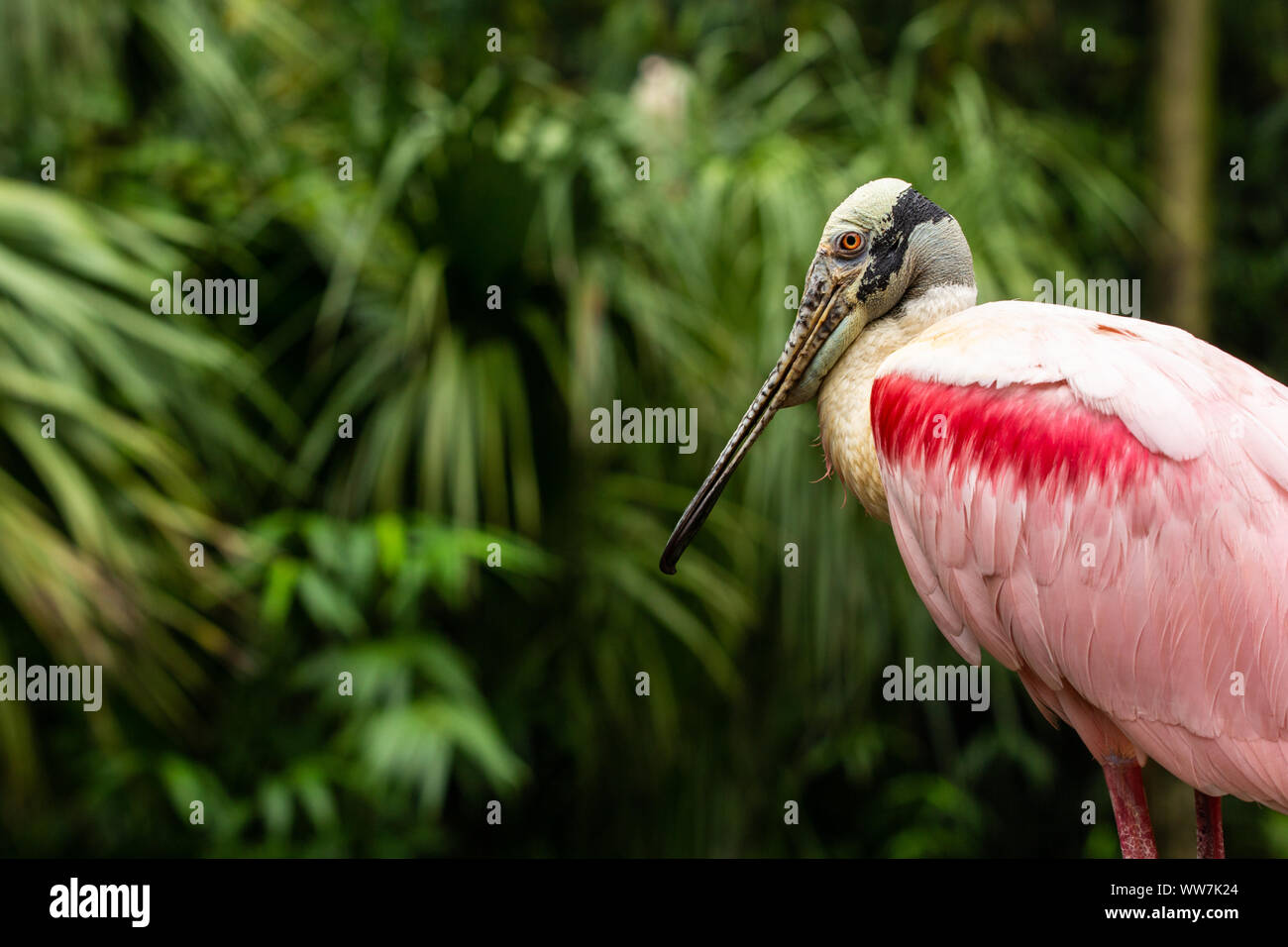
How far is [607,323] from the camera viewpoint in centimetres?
321

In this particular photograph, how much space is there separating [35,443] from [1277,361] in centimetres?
338

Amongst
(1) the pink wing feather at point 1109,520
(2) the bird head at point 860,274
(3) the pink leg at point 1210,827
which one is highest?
(2) the bird head at point 860,274

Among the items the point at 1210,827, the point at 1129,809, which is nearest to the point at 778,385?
the point at 1129,809

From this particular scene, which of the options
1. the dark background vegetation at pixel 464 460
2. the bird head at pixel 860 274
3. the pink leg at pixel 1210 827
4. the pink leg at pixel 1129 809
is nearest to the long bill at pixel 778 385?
the bird head at pixel 860 274

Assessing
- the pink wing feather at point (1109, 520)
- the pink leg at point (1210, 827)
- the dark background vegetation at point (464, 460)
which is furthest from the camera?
the dark background vegetation at point (464, 460)

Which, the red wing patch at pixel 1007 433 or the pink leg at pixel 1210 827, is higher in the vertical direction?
the red wing patch at pixel 1007 433

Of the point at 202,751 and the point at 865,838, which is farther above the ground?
the point at 202,751

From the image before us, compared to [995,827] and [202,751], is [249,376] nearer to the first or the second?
[202,751]

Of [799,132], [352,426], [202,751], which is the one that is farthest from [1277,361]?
[202,751]

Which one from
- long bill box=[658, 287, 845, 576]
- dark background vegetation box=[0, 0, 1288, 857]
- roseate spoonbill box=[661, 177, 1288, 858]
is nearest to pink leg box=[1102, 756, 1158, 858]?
roseate spoonbill box=[661, 177, 1288, 858]

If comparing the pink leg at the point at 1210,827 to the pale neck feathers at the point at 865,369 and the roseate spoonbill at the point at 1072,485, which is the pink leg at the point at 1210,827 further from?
the pale neck feathers at the point at 865,369

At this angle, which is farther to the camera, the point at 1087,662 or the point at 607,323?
the point at 607,323

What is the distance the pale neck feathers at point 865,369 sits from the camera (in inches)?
58.9

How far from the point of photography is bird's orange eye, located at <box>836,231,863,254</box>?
1438 millimetres
